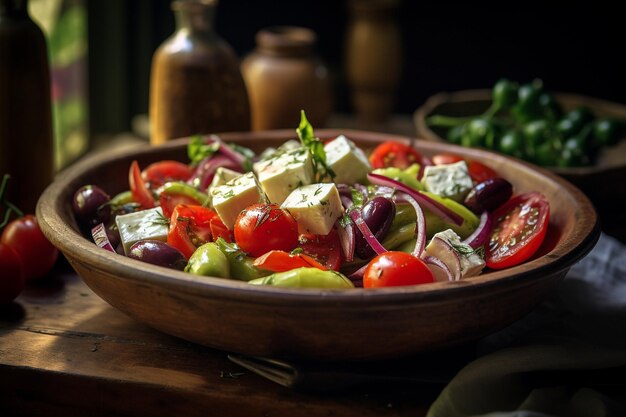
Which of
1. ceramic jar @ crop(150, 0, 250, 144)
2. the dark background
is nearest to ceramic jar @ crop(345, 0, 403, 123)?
the dark background

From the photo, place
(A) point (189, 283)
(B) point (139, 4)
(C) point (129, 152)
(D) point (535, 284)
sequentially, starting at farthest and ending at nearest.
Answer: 1. (B) point (139, 4)
2. (C) point (129, 152)
3. (D) point (535, 284)
4. (A) point (189, 283)

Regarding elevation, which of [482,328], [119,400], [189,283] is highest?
[189,283]

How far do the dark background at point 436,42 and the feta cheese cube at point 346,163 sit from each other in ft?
7.56

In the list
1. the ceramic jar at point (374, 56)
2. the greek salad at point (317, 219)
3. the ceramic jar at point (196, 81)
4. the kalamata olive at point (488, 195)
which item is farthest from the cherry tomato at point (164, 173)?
the ceramic jar at point (374, 56)

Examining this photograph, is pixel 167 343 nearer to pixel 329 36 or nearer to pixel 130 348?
pixel 130 348

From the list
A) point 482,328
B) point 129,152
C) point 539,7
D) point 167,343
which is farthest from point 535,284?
point 539,7

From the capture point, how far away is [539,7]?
13.5 ft

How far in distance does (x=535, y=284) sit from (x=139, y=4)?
10.4ft

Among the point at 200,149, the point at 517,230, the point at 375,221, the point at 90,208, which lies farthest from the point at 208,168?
the point at 517,230

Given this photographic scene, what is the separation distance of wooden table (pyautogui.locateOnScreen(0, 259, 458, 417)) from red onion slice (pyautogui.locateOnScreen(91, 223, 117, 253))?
0.67 feet

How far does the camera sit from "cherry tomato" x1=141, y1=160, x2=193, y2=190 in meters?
2.12

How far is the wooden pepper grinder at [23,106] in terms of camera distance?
2143mm

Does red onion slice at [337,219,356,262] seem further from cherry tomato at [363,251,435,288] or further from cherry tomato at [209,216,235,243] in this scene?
cherry tomato at [209,216,235,243]

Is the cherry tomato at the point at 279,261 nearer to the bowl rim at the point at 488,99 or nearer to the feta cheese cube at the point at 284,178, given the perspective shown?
the feta cheese cube at the point at 284,178
